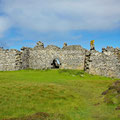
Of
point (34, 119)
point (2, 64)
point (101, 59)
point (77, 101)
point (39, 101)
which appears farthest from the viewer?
point (2, 64)

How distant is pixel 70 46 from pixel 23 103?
2324 centimetres

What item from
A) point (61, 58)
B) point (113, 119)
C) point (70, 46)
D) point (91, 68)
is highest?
point (70, 46)

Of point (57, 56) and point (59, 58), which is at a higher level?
point (57, 56)

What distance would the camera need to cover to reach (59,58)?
3347 centimetres

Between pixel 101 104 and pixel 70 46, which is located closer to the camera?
pixel 101 104

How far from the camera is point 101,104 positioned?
11805mm

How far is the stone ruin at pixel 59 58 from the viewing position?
29250 mm

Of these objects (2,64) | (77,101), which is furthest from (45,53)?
(77,101)

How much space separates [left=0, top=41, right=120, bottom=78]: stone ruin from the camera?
29.2m

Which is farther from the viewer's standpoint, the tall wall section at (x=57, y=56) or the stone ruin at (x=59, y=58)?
the tall wall section at (x=57, y=56)

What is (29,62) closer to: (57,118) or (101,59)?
(101,59)

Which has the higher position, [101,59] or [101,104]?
[101,59]

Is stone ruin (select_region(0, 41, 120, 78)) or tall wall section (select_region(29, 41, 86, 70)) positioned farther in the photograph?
tall wall section (select_region(29, 41, 86, 70))

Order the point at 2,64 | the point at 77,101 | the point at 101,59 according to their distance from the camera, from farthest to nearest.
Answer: the point at 2,64, the point at 101,59, the point at 77,101
